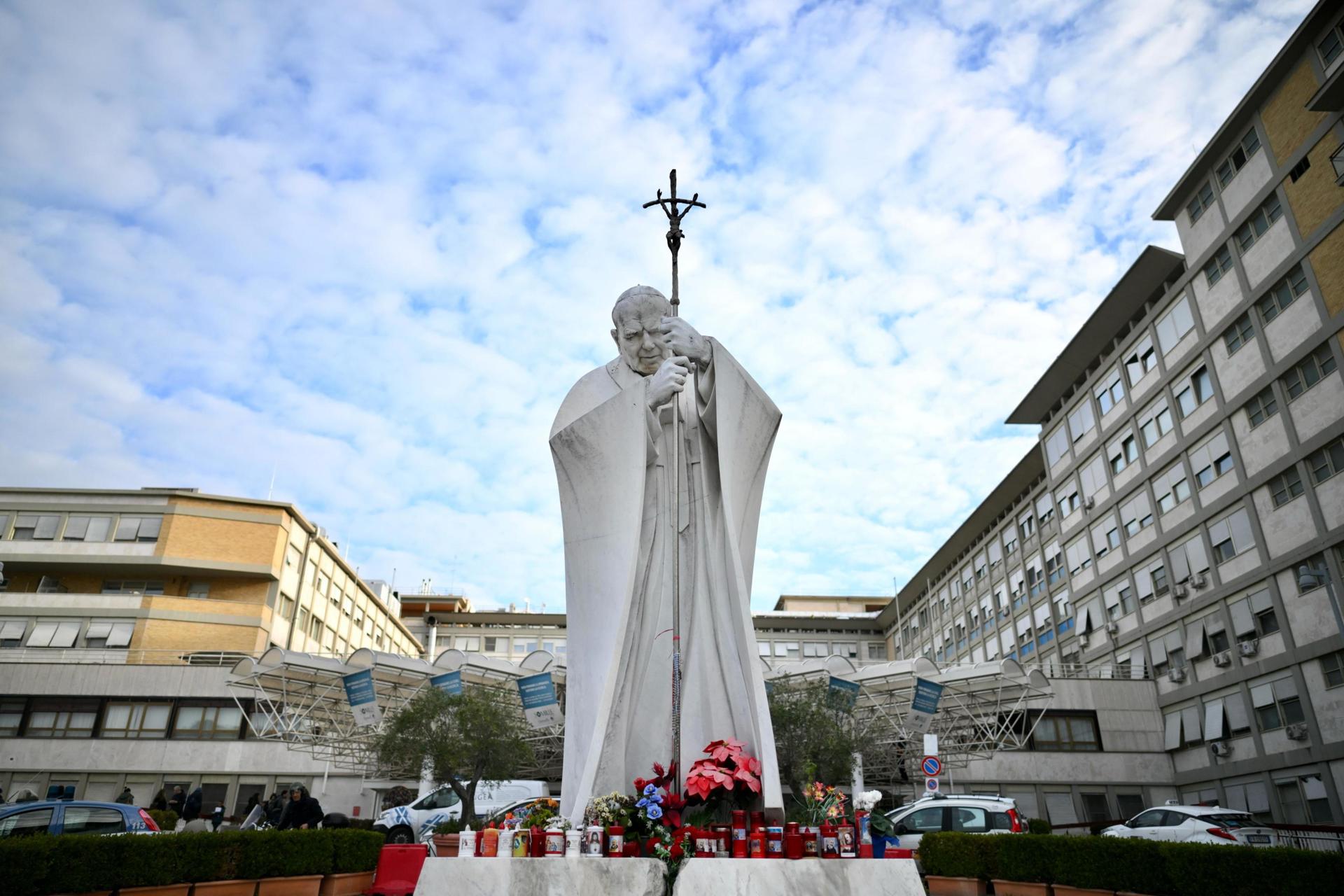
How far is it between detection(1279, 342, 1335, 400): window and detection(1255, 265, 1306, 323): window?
206 cm

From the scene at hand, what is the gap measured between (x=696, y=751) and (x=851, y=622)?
6821 centimetres

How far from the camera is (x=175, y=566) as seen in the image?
42969 millimetres

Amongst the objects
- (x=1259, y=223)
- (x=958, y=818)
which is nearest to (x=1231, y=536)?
(x=1259, y=223)

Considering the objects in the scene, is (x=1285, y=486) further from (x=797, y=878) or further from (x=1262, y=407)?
(x=797, y=878)

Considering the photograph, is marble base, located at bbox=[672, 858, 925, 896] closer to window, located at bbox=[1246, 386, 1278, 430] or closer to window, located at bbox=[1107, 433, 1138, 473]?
window, located at bbox=[1246, 386, 1278, 430]

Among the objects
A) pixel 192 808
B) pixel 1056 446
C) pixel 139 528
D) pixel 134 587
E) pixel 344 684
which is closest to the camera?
pixel 192 808

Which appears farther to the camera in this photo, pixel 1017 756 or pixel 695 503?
pixel 1017 756

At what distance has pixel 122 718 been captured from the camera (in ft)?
119

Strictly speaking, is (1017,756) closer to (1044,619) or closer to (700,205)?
(1044,619)

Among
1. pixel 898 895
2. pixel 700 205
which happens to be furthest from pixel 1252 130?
pixel 898 895

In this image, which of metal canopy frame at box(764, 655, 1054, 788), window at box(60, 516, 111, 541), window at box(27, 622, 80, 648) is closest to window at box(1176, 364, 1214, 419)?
metal canopy frame at box(764, 655, 1054, 788)

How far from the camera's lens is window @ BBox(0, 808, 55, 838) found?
12.4 meters

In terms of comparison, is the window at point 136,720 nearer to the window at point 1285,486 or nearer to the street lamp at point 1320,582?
the street lamp at point 1320,582

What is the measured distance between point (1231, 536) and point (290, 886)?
3195cm
